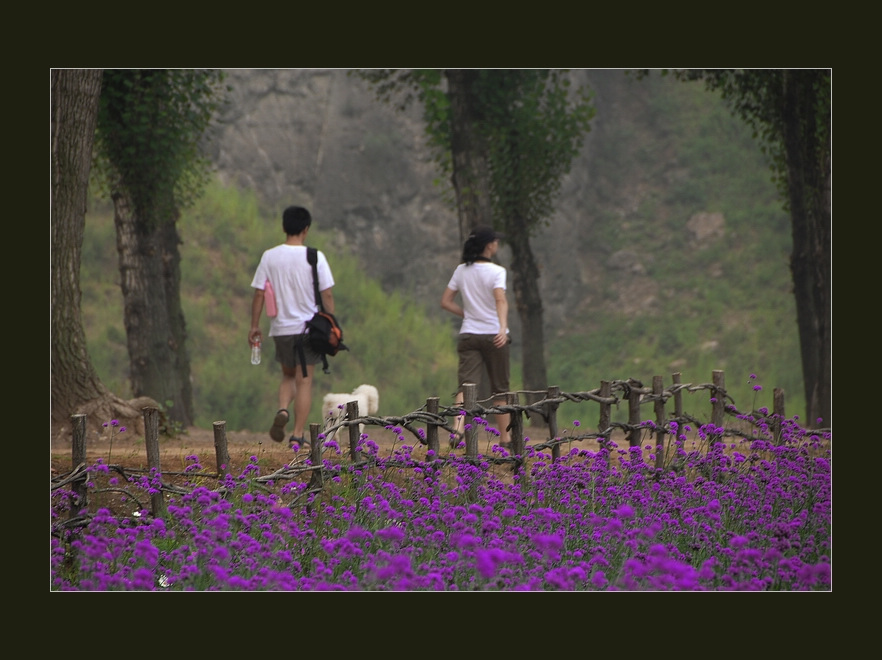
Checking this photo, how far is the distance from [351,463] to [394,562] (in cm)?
255

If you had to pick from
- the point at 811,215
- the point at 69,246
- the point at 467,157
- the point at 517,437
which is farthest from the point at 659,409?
the point at 467,157

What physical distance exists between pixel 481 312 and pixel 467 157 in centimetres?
611

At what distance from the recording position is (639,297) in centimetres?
3712

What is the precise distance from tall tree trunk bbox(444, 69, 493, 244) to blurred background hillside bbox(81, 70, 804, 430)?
10.8 m

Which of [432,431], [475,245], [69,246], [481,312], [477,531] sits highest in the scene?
[69,246]

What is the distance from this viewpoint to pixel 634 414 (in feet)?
29.7

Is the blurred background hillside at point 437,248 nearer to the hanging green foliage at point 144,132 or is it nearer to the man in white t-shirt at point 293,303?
the hanging green foliage at point 144,132

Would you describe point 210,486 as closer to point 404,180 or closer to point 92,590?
point 92,590

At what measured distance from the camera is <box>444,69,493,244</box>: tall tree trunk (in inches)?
582

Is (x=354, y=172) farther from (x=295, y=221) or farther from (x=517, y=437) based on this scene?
(x=517, y=437)

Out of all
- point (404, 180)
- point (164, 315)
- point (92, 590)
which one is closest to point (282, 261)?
point (92, 590)

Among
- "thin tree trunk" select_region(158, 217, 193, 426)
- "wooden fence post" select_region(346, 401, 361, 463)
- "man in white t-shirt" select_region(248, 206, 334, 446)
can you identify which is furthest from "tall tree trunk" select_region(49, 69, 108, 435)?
"thin tree trunk" select_region(158, 217, 193, 426)

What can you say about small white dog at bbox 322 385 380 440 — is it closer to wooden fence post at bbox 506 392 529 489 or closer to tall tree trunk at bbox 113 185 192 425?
wooden fence post at bbox 506 392 529 489

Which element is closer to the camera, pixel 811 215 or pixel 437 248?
pixel 811 215
